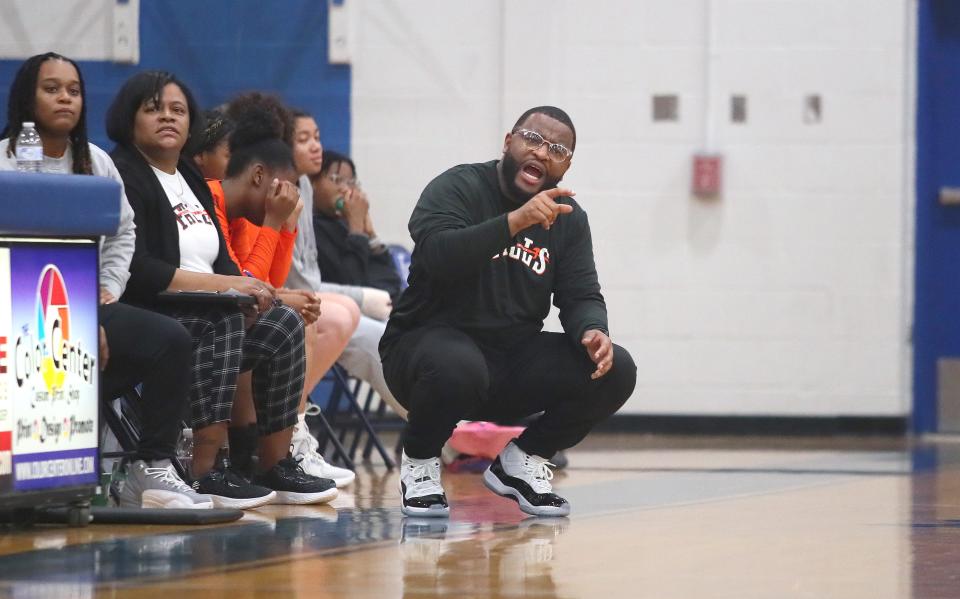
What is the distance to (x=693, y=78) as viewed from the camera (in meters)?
7.36

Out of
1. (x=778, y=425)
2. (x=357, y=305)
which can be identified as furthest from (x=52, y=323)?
(x=778, y=425)

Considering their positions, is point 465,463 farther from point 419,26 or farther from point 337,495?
point 419,26

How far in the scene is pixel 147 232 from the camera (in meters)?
3.96

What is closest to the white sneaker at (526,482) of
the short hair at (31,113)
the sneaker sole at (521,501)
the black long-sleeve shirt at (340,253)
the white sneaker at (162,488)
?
the sneaker sole at (521,501)

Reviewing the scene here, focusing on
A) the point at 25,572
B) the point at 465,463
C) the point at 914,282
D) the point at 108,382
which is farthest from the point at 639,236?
the point at 25,572

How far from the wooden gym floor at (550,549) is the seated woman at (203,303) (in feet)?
0.64

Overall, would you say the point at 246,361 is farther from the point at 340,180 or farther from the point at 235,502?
the point at 340,180

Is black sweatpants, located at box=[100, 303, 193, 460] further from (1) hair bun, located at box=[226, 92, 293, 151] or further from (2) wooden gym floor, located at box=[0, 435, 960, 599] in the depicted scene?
(1) hair bun, located at box=[226, 92, 293, 151]

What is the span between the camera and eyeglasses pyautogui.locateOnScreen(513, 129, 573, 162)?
147 inches

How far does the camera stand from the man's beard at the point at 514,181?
3.78 metres

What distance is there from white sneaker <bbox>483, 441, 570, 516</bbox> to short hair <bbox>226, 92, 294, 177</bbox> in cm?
117

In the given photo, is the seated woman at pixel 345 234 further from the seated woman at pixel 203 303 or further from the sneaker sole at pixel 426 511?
the sneaker sole at pixel 426 511

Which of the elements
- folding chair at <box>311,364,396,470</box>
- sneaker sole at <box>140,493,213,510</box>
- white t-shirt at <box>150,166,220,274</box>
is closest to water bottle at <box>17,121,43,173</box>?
white t-shirt at <box>150,166,220,274</box>

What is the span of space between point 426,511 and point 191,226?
1.01m
